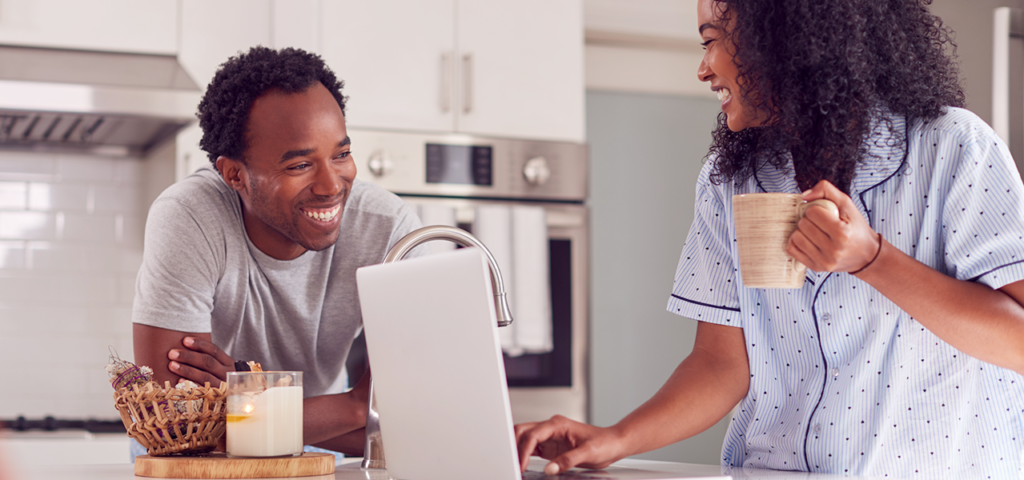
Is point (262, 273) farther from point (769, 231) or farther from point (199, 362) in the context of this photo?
point (769, 231)

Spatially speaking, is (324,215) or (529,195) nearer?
(324,215)

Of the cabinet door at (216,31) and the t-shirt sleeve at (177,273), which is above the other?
the cabinet door at (216,31)

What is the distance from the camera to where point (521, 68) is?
264 centimetres

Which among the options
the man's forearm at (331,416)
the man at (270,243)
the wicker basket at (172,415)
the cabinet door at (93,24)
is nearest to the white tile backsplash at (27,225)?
the cabinet door at (93,24)

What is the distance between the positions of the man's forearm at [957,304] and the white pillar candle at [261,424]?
0.64m

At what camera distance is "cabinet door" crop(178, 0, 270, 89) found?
2453 millimetres

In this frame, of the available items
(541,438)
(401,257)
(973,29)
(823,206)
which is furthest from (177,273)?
(973,29)

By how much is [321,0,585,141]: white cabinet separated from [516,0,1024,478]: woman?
1446 millimetres

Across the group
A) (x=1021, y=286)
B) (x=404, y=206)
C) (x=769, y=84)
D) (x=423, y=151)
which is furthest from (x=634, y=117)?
(x=1021, y=286)

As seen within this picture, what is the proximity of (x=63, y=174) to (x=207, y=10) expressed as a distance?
2.46 feet

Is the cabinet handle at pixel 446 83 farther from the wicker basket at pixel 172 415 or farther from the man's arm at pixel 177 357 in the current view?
the wicker basket at pixel 172 415

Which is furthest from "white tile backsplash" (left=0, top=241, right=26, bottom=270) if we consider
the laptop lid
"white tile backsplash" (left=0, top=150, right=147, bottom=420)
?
the laptop lid

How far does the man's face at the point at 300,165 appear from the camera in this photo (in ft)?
4.63

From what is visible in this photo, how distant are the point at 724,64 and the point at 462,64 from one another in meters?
1.52
